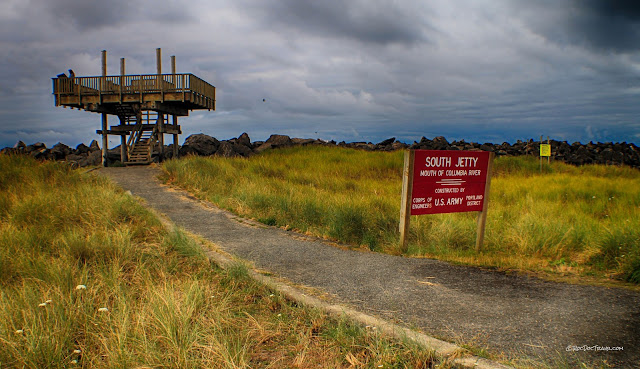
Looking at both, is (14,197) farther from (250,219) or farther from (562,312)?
(562,312)

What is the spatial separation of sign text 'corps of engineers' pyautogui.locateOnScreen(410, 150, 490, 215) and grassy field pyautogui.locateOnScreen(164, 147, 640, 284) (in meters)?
0.62

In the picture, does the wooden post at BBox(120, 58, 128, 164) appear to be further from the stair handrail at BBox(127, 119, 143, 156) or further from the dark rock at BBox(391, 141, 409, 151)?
the dark rock at BBox(391, 141, 409, 151)

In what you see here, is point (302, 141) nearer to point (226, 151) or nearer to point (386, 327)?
point (226, 151)

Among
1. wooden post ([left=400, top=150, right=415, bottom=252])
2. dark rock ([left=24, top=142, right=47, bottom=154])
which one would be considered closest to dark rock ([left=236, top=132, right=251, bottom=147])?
dark rock ([left=24, top=142, right=47, bottom=154])

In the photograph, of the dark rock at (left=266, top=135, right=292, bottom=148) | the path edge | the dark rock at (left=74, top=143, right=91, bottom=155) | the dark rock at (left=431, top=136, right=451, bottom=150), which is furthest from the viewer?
the dark rock at (left=74, top=143, right=91, bottom=155)

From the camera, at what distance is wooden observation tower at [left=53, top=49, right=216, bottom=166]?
20875 mm

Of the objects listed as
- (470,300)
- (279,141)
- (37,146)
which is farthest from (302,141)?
(470,300)

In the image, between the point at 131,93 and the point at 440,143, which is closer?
the point at 131,93

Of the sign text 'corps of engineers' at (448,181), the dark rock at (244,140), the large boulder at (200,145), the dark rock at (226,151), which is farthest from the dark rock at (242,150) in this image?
the sign text 'corps of engineers' at (448,181)

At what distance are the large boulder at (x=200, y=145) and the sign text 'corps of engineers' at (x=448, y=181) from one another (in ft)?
68.5

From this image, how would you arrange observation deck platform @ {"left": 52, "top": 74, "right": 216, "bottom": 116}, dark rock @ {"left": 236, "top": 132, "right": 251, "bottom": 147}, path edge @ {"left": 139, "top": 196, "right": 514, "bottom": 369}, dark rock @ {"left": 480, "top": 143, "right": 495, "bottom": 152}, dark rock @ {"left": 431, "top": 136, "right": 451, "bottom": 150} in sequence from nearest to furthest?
path edge @ {"left": 139, "top": 196, "right": 514, "bottom": 369} → observation deck platform @ {"left": 52, "top": 74, "right": 216, "bottom": 116} → dark rock @ {"left": 236, "top": 132, "right": 251, "bottom": 147} → dark rock @ {"left": 431, "top": 136, "right": 451, "bottom": 150} → dark rock @ {"left": 480, "top": 143, "right": 495, "bottom": 152}

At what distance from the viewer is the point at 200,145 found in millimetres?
26281

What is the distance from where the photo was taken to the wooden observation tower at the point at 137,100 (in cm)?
2088

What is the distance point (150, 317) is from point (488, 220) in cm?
713
